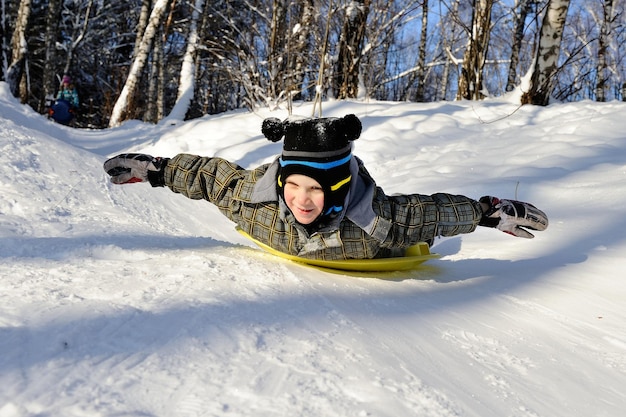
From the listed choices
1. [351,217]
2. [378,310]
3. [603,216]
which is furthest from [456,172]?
[378,310]

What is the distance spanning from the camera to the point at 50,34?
981cm

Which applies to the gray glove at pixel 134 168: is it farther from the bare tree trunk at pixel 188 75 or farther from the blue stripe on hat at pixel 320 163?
the bare tree trunk at pixel 188 75

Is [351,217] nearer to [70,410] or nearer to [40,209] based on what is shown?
[40,209]

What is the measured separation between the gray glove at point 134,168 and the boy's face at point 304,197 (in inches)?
24.5

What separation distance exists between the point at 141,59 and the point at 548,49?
266 inches

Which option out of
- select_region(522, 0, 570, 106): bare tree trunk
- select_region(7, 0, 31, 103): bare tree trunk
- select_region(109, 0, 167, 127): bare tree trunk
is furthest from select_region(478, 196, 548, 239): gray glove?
select_region(109, 0, 167, 127): bare tree trunk

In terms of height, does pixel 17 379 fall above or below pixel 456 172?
below

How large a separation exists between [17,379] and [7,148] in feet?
6.58

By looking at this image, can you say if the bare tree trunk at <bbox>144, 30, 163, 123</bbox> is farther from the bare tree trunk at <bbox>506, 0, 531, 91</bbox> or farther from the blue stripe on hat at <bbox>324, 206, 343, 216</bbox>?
the blue stripe on hat at <bbox>324, 206, 343, 216</bbox>

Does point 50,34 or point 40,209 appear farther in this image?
point 50,34

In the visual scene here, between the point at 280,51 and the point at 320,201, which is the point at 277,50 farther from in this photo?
the point at 320,201

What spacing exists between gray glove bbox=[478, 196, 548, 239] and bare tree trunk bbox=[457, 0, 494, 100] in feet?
17.5

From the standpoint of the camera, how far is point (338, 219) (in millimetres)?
1870

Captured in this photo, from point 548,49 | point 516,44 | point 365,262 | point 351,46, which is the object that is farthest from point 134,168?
point 516,44
